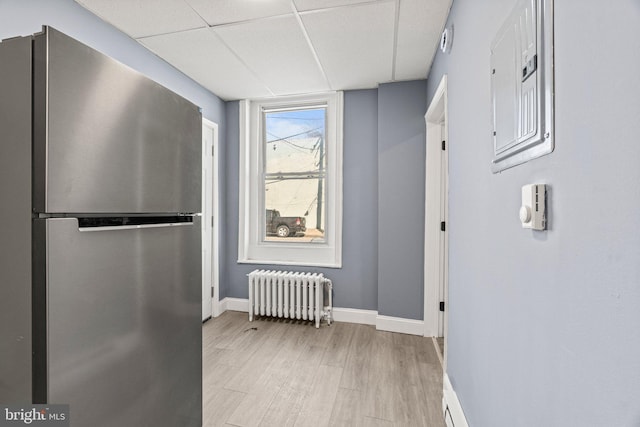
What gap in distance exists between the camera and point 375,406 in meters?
1.87

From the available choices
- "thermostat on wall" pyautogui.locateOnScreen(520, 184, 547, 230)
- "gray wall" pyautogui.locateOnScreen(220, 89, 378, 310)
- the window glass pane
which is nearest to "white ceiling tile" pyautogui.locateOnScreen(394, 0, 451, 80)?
"gray wall" pyautogui.locateOnScreen(220, 89, 378, 310)

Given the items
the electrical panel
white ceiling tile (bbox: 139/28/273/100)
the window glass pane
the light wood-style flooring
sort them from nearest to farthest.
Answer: the electrical panel → the light wood-style flooring → white ceiling tile (bbox: 139/28/273/100) → the window glass pane

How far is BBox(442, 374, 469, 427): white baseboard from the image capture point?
1509 millimetres

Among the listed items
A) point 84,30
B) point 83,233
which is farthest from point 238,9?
point 83,233

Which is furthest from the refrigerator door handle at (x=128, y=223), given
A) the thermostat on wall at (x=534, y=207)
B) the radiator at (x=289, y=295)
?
the radiator at (x=289, y=295)

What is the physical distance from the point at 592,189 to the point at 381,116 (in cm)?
264

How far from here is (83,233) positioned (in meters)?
0.84

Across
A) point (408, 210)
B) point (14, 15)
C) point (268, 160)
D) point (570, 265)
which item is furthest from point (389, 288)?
point (14, 15)

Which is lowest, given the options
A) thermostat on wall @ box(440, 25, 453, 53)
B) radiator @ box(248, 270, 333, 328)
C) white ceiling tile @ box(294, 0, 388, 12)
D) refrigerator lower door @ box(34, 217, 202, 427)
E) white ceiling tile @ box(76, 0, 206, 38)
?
radiator @ box(248, 270, 333, 328)

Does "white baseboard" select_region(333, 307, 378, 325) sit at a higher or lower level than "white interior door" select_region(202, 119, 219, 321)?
lower

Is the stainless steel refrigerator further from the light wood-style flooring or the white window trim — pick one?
the white window trim

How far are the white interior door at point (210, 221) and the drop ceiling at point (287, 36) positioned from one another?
0.63 meters

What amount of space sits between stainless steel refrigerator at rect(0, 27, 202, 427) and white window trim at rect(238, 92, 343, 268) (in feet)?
7.65

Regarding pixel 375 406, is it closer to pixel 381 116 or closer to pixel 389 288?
pixel 389 288
